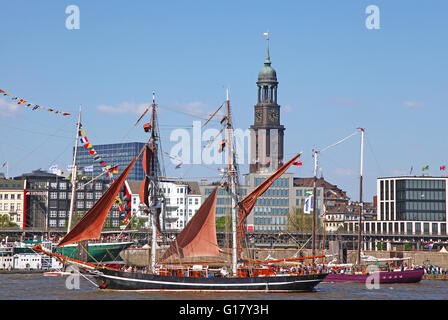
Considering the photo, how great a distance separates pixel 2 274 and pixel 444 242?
92573mm

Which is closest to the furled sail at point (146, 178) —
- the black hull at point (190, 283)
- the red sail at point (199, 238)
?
the red sail at point (199, 238)

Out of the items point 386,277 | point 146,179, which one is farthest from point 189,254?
point 386,277

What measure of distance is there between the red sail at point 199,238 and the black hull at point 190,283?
2621 mm

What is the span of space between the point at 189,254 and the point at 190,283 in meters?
3.32

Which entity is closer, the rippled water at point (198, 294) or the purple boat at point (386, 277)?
the rippled water at point (198, 294)

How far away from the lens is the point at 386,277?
372ft

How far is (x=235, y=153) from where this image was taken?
8719cm

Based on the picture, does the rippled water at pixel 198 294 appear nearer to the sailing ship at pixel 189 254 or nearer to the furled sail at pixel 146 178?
the sailing ship at pixel 189 254

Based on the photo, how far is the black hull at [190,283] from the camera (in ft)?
274

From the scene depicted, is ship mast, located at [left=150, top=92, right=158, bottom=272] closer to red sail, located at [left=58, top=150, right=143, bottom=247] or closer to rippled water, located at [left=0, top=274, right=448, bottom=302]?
red sail, located at [left=58, top=150, right=143, bottom=247]

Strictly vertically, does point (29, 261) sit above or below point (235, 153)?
below

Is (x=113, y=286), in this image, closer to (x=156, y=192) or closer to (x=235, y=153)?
(x=156, y=192)

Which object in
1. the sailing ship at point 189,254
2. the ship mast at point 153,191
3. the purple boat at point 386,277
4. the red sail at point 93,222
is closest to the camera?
the red sail at point 93,222
